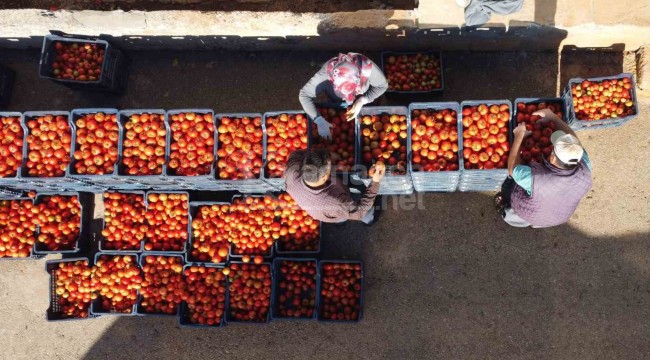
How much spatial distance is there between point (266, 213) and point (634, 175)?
5.40 meters

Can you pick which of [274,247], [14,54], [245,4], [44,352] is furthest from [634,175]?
[14,54]

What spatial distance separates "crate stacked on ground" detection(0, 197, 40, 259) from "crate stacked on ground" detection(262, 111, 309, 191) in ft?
12.1

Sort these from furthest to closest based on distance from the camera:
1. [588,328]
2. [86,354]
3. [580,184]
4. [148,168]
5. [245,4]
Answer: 1. [245,4]
2. [86,354]
3. [588,328]
4. [148,168]
5. [580,184]

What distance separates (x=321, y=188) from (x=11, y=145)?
4438mm

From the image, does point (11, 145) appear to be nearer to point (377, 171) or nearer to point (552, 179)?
point (377, 171)

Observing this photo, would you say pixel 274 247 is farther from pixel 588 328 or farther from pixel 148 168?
pixel 588 328

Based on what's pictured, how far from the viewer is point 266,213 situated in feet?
23.4

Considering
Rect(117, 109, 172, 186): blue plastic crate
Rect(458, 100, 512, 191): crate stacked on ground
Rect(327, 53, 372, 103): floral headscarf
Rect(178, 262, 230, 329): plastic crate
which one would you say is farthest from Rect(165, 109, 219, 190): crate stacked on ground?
Rect(458, 100, 512, 191): crate stacked on ground

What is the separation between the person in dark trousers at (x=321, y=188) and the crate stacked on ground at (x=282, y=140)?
2.30 feet

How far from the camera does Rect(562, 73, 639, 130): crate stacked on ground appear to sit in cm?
665

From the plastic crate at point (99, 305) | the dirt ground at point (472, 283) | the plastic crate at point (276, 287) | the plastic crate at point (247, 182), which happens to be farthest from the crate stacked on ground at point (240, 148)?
the plastic crate at point (99, 305)

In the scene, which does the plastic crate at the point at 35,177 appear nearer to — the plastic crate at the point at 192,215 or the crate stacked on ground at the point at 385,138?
the plastic crate at the point at 192,215

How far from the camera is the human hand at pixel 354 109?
610 centimetres

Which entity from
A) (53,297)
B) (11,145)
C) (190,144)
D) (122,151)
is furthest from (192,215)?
(11,145)
